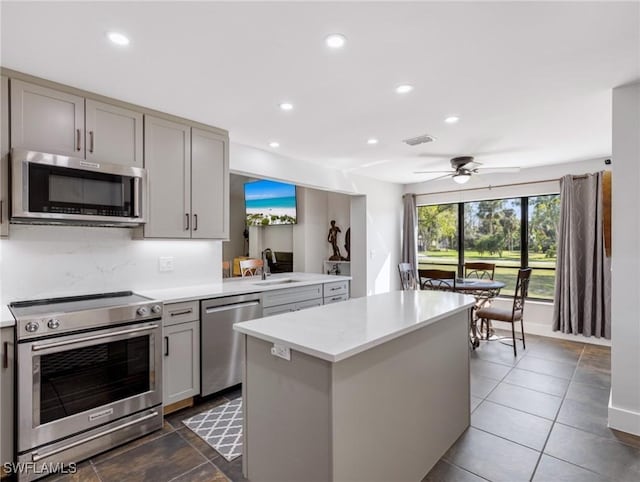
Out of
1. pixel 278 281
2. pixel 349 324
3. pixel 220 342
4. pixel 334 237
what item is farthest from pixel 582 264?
pixel 220 342

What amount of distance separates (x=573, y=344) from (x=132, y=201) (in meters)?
5.40

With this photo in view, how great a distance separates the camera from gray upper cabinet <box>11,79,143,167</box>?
214cm

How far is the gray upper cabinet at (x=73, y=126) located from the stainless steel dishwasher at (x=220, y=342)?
4.35 feet

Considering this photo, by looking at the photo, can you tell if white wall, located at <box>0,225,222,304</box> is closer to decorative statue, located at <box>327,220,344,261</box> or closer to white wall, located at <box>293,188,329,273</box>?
white wall, located at <box>293,188,329,273</box>

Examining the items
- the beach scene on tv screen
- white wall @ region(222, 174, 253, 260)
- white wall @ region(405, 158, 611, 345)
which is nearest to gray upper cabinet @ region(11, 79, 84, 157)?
the beach scene on tv screen

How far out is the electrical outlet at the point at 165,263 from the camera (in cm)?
309

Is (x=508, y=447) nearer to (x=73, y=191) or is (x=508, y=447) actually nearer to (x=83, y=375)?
(x=83, y=375)

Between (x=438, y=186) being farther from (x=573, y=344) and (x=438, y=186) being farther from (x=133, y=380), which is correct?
(x=133, y=380)

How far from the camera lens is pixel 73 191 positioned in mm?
2301

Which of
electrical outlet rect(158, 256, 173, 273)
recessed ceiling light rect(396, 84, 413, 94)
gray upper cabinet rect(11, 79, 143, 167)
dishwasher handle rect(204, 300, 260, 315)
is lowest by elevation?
dishwasher handle rect(204, 300, 260, 315)

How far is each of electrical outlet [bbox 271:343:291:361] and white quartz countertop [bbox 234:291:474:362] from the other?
40mm

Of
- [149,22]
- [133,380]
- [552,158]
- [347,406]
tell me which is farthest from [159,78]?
[552,158]

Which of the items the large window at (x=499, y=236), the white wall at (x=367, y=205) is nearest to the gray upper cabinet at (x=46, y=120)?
the white wall at (x=367, y=205)

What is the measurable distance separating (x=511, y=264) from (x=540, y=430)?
3.40 meters
